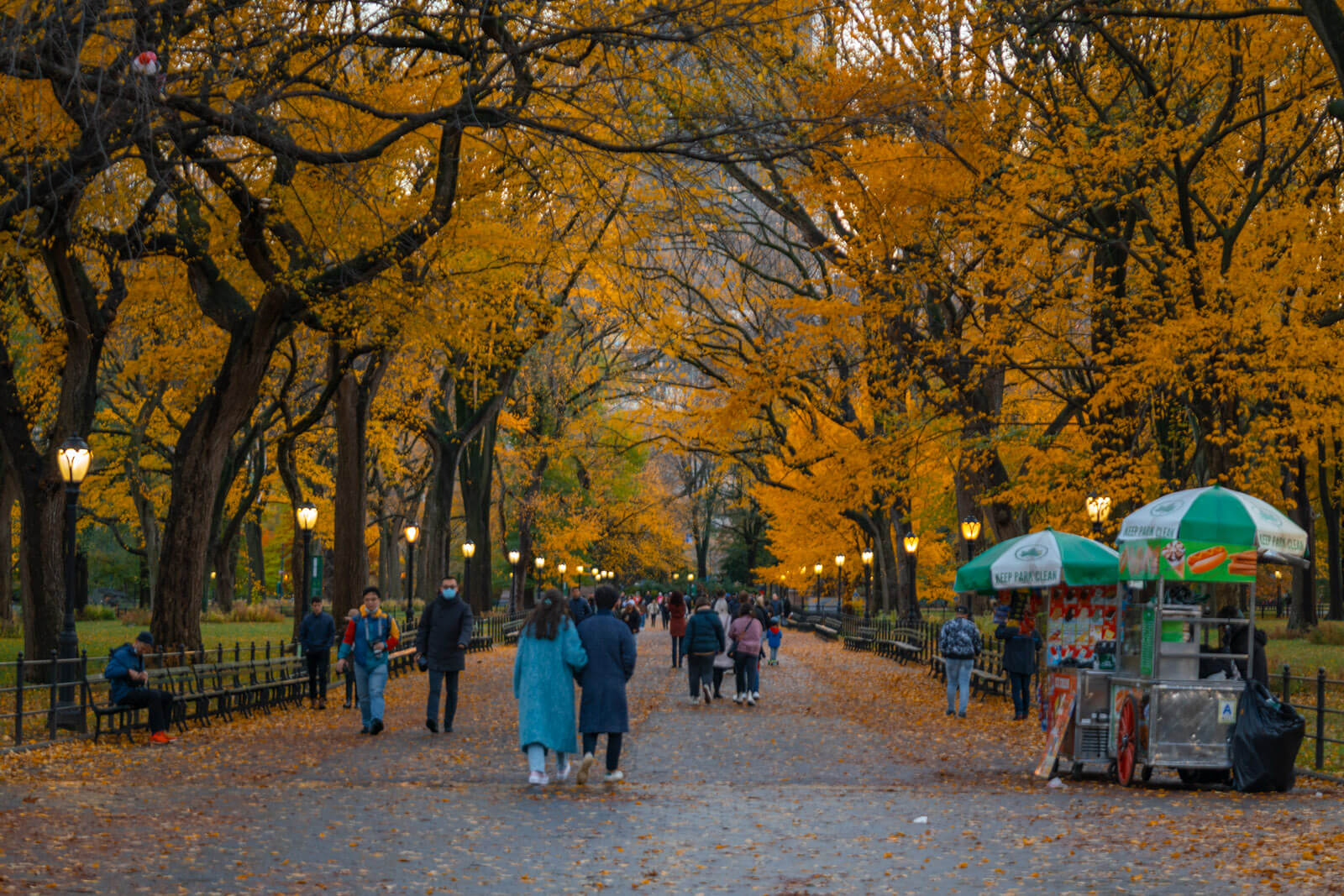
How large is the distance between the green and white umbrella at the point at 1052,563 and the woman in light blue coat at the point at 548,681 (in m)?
6.86

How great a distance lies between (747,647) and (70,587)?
9995 millimetres

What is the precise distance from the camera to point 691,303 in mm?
39375

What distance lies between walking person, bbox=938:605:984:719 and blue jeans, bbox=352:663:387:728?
8141 mm

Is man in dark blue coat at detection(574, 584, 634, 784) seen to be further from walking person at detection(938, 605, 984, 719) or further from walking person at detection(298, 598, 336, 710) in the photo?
walking person at detection(298, 598, 336, 710)

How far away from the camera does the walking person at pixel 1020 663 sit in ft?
68.1

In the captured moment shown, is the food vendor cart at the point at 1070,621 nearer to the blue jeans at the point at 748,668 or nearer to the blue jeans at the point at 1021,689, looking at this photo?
the blue jeans at the point at 1021,689

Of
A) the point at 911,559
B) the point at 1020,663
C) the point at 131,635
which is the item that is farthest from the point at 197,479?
the point at 911,559

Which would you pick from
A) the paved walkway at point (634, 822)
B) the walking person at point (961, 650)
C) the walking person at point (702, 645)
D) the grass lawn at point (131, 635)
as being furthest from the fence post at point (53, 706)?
the walking person at point (961, 650)

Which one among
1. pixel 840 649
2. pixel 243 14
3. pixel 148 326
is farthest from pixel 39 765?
pixel 840 649

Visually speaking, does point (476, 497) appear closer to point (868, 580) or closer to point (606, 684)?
point (868, 580)

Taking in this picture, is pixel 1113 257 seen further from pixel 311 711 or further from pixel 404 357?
pixel 404 357

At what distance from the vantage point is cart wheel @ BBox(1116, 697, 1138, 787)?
13.4 metres

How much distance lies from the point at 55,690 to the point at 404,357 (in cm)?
2169

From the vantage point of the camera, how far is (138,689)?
16031 mm
